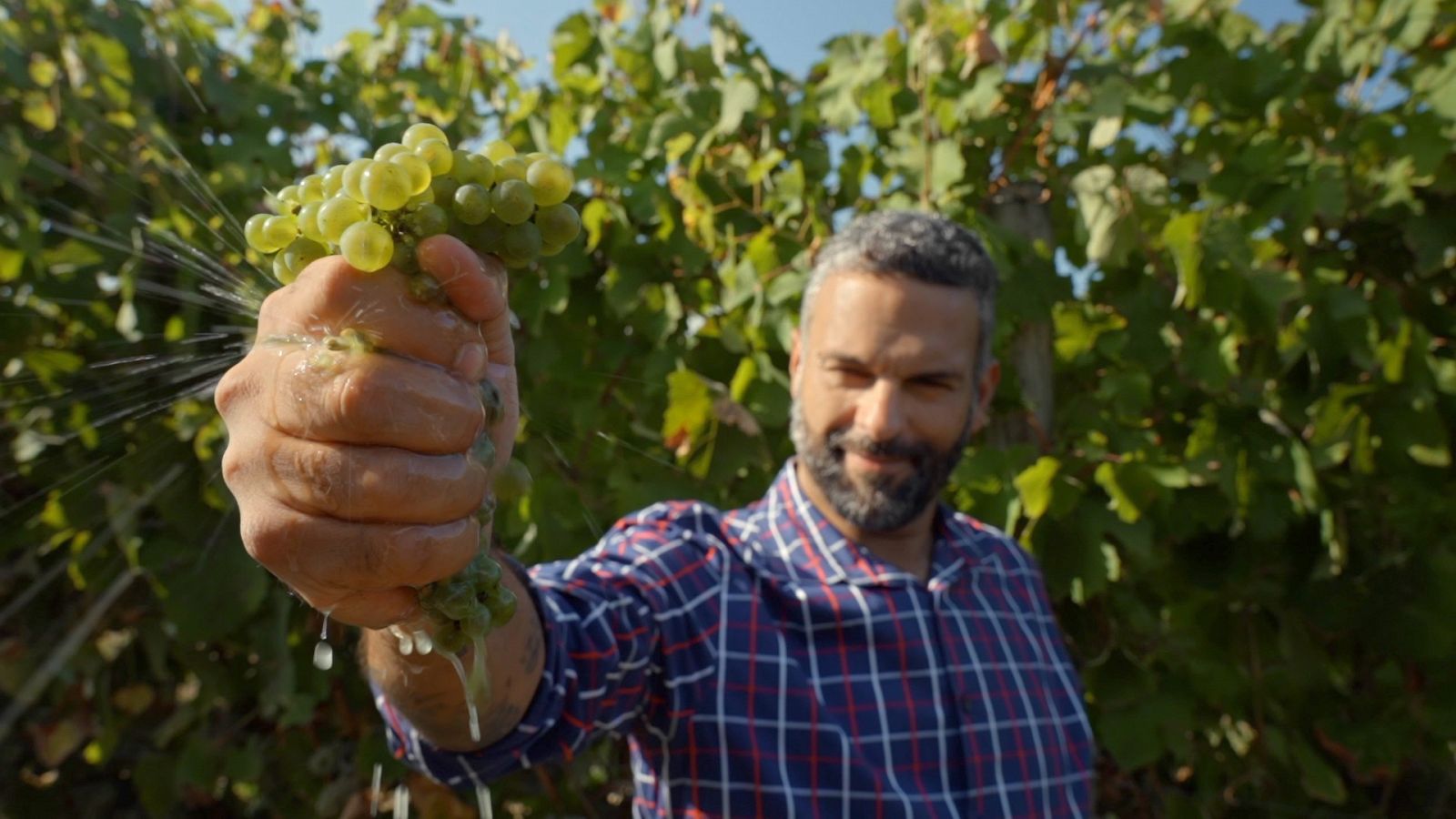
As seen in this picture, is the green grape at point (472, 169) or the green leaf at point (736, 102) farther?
the green leaf at point (736, 102)

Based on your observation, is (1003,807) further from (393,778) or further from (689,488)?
(393,778)

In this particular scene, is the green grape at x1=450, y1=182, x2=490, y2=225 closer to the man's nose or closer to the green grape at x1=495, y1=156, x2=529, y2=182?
the green grape at x1=495, y1=156, x2=529, y2=182

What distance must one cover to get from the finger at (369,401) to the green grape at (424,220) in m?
0.08

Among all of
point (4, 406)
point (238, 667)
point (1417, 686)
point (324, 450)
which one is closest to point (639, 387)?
point (238, 667)

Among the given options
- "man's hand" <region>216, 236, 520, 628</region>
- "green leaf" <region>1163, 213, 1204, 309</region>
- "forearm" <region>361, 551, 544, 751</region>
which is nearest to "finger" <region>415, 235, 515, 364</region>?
"man's hand" <region>216, 236, 520, 628</region>

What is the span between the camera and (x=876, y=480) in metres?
1.63

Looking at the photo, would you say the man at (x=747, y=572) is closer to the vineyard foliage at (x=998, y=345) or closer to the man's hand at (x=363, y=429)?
the man's hand at (x=363, y=429)

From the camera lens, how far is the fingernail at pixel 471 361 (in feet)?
2.07

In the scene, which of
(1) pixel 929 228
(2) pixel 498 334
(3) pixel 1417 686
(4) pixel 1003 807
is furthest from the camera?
(3) pixel 1417 686

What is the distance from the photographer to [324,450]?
0.61 m

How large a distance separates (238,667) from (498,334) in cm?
197

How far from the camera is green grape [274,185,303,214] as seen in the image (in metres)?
0.68

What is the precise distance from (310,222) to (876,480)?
1128 millimetres

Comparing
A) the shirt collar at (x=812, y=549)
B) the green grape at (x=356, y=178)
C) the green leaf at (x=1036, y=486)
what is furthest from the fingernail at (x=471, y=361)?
the green leaf at (x=1036, y=486)
